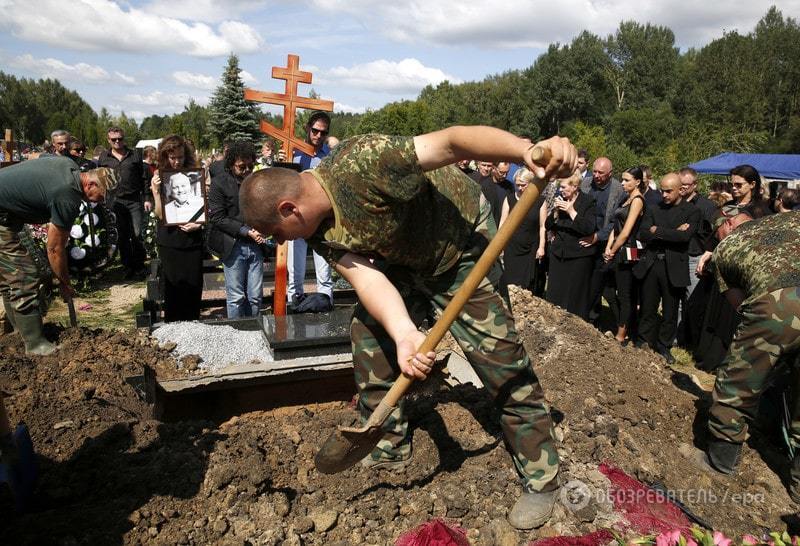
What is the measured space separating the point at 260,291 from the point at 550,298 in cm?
317

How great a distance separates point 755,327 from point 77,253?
800 centimetres

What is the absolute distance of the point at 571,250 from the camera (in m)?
6.36

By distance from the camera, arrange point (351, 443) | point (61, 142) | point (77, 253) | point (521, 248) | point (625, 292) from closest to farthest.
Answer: point (351, 443), point (625, 292), point (521, 248), point (77, 253), point (61, 142)

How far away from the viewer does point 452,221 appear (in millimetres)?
2723

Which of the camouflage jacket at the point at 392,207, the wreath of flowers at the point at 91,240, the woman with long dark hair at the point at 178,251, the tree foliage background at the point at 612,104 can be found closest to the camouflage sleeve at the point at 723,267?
the camouflage jacket at the point at 392,207

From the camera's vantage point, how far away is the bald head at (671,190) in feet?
18.6

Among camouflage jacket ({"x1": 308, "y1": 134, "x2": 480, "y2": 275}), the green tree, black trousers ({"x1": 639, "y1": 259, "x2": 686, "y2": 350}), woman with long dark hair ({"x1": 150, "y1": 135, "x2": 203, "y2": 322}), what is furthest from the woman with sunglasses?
the green tree

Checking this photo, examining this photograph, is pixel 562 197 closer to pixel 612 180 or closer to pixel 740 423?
pixel 612 180

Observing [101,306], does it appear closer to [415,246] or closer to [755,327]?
[415,246]

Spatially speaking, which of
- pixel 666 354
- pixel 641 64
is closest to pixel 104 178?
pixel 666 354

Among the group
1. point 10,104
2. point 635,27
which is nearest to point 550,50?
point 635,27

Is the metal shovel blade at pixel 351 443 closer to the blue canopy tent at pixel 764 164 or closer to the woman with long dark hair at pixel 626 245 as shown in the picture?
the woman with long dark hair at pixel 626 245

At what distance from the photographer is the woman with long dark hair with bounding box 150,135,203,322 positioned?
5551mm

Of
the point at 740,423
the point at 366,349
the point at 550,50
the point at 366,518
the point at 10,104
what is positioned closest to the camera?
the point at 366,518
